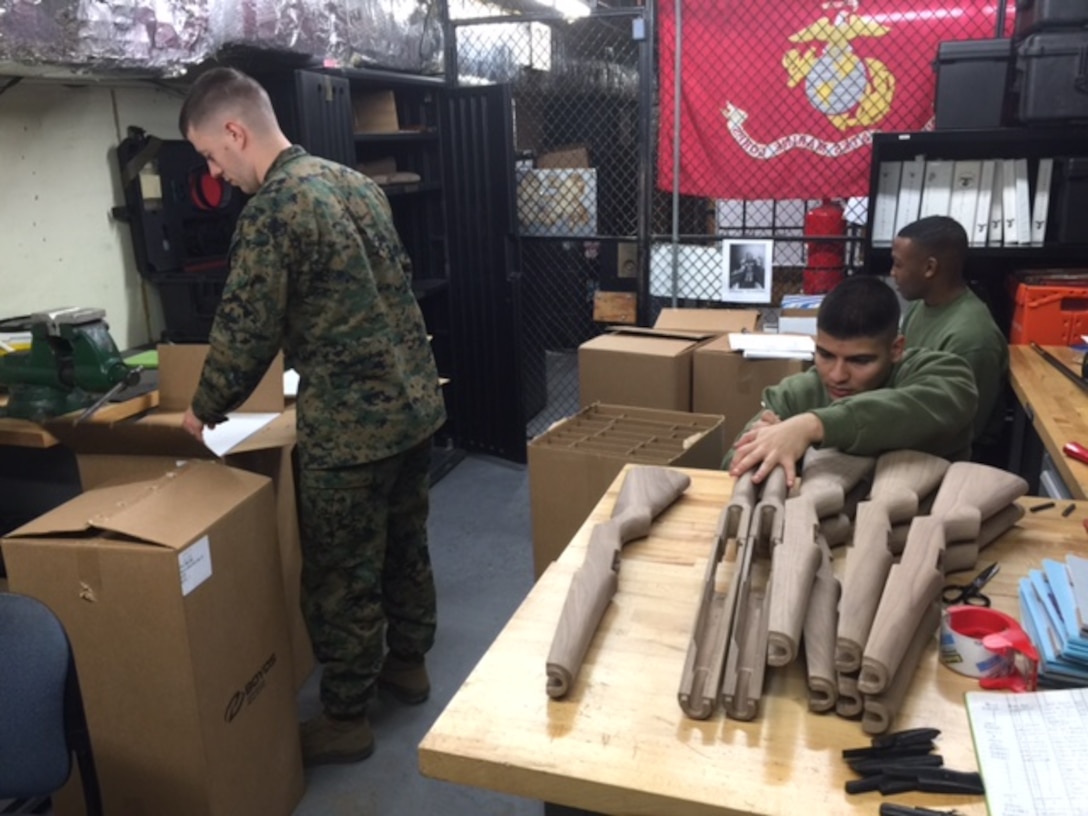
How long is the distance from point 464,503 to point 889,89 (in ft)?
7.72

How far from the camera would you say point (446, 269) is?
4156 millimetres

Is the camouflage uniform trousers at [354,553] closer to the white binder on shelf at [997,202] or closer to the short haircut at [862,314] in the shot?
the short haircut at [862,314]

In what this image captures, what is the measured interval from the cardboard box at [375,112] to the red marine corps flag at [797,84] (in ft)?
3.69

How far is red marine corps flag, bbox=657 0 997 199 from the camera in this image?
3.46 meters

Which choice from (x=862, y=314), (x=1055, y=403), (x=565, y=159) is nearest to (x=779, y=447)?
(x=862, y=314)

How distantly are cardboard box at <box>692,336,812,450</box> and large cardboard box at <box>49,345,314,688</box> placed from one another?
4.57 feet

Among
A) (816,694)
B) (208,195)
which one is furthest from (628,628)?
(208,195)

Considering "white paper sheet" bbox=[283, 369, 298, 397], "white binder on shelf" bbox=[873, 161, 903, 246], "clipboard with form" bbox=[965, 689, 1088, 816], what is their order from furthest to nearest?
"white binder on shelf" bbox=[873, 161, 903, 246]
"white paper sheet" bbox=[283, 369, 298, 397]
"clipboard with form" bbox=[965, 689, 1088, 816]

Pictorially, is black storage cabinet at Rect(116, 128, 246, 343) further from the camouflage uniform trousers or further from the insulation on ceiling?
the camouflage uniform trousers

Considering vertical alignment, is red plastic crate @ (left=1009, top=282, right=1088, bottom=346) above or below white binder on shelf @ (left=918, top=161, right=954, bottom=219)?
below

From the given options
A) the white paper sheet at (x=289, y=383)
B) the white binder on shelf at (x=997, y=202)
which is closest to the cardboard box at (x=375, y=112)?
the white paper sheet at (x=289, y=383)

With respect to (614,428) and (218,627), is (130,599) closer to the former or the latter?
(218,627)

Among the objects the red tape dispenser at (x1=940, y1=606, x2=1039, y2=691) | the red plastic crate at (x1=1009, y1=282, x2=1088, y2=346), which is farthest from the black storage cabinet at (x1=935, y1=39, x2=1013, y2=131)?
the red tape dispenser at (x1=940, y1=606, x2=1039, y2=691)

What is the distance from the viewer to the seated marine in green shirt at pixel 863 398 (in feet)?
4.85
